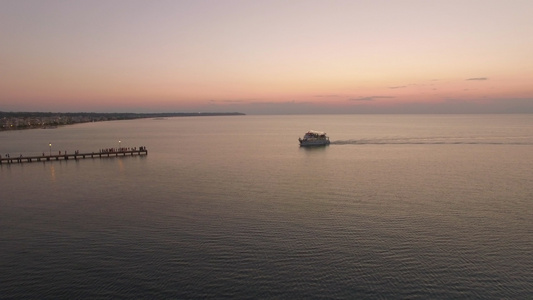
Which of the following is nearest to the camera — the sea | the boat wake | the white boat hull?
the sea

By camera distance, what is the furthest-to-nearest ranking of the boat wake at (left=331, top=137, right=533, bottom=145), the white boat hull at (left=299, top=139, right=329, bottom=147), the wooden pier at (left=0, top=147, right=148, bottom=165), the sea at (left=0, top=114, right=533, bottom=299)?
the boat wake at (left=331, top=137, right=533, bottom=145), the white boat hull at (left=299, top=139, right=329, bottom=147), the wooden pier at (left=0, top=147, right=148, bottom=165), the sea at (left=0, top=114, right=533, bottom=299)

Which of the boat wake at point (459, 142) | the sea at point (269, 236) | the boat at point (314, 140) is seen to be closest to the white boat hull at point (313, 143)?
the boat at point (314, 140)

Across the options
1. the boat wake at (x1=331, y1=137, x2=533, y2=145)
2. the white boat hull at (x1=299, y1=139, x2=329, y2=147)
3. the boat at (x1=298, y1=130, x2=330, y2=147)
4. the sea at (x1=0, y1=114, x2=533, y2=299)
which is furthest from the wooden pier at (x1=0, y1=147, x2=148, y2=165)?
the boat wake at (x1=331, y1=137, x2=533, y2=145)

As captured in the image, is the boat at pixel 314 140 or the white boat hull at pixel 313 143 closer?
the white boat hull at pixel 313 143

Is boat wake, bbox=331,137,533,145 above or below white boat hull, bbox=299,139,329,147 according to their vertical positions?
below

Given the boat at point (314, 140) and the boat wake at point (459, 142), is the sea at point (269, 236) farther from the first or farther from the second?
the boat wake at point (459, 142)

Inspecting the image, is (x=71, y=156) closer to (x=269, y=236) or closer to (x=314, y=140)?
(x=314, y=140)

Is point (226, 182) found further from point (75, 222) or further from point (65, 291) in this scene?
point (65, 291)

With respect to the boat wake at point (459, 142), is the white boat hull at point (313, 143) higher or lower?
higher

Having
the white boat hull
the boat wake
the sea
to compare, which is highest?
the white boat hull

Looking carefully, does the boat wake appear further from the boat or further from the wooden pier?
the wooden pier

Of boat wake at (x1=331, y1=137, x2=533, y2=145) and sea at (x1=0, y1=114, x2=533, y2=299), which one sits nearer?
sea at (x1=0, y1=114, x2=533, y2=299)

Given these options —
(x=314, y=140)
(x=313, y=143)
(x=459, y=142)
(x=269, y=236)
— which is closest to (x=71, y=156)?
(x=313, y=143)
